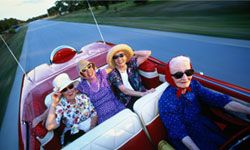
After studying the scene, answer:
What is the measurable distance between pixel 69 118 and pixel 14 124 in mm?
3666

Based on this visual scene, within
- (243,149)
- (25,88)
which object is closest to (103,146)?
(243,149)

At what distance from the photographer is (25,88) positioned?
3.78 meters

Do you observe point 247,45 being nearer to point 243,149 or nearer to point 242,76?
point 242,76

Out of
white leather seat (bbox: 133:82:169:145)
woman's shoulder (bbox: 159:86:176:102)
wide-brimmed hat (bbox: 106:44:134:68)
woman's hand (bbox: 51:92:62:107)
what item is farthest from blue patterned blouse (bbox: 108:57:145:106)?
woman's shoulder (bbox: 159:86:176:102)

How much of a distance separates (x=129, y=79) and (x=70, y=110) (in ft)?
3.45

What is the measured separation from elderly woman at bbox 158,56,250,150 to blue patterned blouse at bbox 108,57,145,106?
1141 millimetres

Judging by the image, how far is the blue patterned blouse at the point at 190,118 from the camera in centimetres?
210

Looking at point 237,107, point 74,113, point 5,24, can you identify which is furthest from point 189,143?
point 5,24

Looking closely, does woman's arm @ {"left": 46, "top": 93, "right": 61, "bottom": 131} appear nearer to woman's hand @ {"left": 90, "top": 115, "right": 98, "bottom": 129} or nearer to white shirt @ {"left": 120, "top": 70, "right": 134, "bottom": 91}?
woman's hand @ {"left": 90, "top": 115, "right": 98, "bottom": 129}

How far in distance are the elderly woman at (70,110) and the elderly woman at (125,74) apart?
0.58m

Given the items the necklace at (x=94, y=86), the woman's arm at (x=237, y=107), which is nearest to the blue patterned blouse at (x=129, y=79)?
the necklace at (x=94, y=86)

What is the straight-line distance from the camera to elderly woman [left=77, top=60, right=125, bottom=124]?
297 cm

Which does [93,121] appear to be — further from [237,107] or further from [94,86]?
[237,107]

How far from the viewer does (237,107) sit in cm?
202
